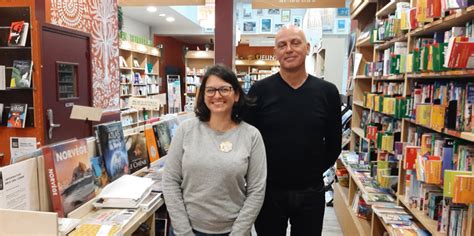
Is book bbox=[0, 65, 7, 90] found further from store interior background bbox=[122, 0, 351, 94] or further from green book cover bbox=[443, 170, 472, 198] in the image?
green book cover bbox=[443, 170, 472, 198]

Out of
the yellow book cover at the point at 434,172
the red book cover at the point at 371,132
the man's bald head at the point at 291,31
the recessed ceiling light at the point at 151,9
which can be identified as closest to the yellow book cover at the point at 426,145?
the yellow book cover at the point at 434,172

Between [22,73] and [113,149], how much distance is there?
197 cm

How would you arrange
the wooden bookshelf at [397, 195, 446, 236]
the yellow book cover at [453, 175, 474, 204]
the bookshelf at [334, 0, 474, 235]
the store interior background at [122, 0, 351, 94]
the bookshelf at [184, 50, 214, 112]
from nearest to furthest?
the yellow book cover at [453, 175, 474, 204] < the bookshelf at [334, 0, 474, 235] < the wooden bookshelf at [397, 195, 446, 236] < the store interior background at [122, 0, 351, 94] < the bookshelf at [184, 50, 214, 112]

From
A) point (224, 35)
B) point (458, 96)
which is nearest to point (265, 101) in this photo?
point (458, 96)

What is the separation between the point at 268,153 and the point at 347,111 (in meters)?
3.38

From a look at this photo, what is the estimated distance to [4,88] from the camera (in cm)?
357

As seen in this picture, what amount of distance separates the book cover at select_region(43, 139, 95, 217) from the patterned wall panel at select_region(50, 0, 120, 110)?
9.25ft

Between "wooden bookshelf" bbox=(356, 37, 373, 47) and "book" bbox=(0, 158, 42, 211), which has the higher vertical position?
"wooden bookshelf" bbox=(356, 37, 373, 47)

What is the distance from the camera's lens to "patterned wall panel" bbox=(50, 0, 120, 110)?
14.3 feet

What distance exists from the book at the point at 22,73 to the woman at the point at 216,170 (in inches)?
104

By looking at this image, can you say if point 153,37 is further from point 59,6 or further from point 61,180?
point 61,180

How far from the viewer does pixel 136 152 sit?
106 inches

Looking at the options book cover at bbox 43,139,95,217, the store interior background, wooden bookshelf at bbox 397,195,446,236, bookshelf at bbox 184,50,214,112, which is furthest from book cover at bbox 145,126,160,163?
bookshelf at bbox 184,50,214,112

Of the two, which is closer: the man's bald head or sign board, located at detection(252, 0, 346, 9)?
the man's bald head
